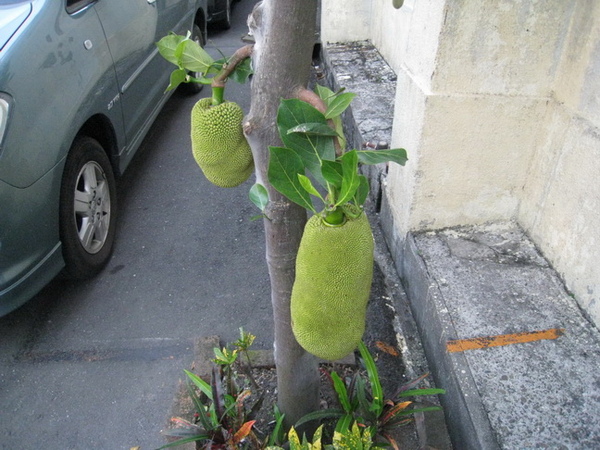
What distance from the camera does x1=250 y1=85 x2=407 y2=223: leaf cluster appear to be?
0.62 m

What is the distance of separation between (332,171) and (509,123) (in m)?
1.06

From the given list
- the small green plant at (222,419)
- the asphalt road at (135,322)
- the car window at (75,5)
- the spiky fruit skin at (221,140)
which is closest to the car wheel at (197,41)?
the asphalt road at (135,322)

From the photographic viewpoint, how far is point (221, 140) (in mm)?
883

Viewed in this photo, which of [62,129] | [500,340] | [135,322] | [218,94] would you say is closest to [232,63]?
[218,94]

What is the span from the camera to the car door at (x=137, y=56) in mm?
2217

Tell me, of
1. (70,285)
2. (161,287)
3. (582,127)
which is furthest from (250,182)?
(582,127)

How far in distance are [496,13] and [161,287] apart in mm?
1562

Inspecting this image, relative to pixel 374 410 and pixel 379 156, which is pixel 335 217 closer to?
pixel 379 156

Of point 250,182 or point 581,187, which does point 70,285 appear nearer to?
point 250,182

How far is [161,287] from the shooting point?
2074 mm

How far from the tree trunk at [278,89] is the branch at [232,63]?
2cm

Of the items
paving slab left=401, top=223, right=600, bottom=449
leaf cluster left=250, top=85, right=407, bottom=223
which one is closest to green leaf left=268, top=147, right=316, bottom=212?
leaf cluster left=250, top=85, right=407, bottom=223

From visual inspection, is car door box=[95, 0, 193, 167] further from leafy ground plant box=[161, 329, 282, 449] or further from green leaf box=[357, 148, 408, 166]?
green leaf box=[357, 148, 408, 166]

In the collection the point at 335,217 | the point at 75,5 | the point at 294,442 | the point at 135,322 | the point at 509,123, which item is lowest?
the point at 135,322
